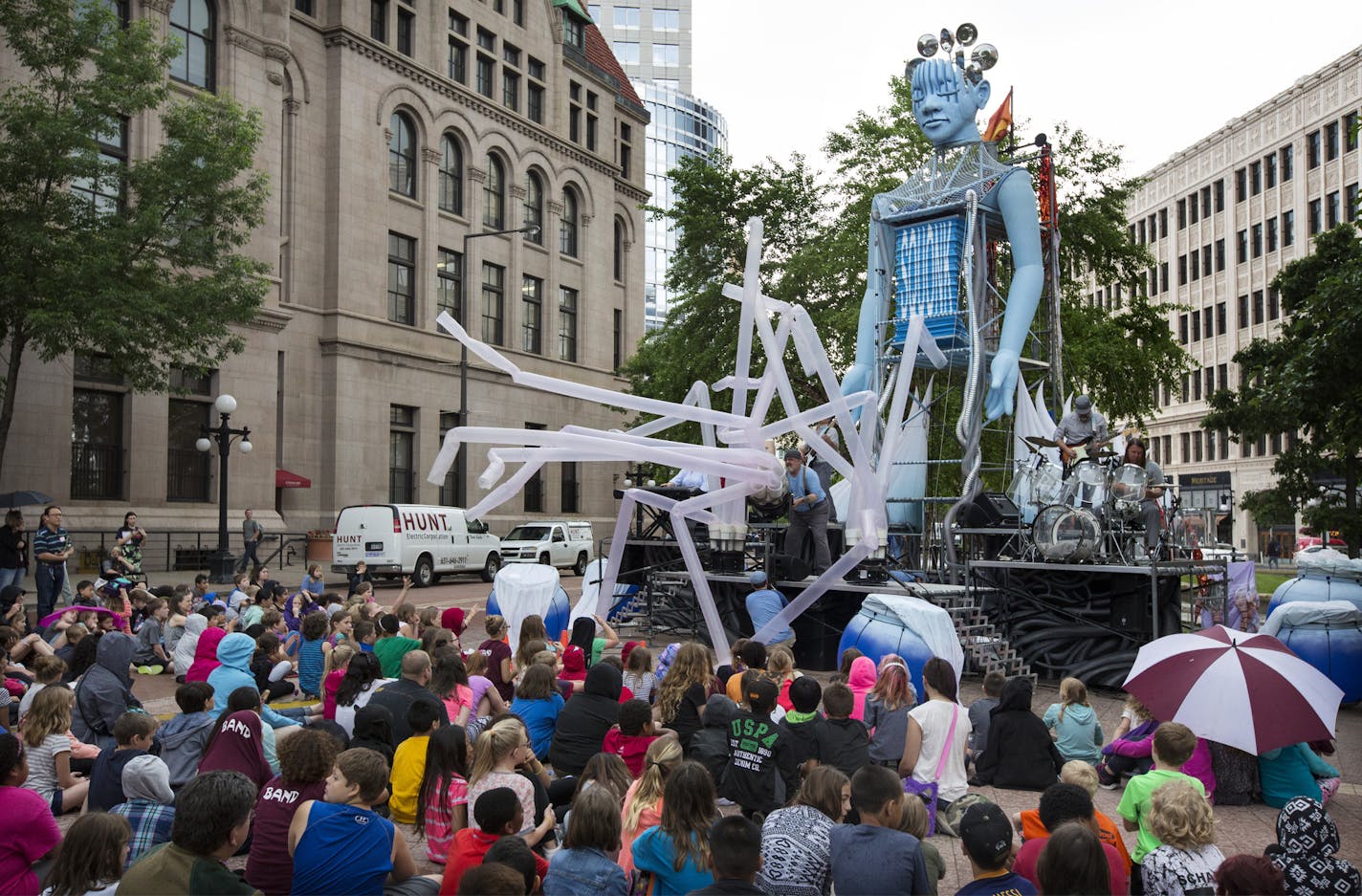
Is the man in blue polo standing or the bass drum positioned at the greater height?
the bass drum

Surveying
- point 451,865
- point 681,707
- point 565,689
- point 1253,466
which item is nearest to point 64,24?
point 565,689

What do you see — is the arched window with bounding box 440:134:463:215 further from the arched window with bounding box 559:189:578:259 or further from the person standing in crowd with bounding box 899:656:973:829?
the person standing in crowd with bounding box 899:656:973:829

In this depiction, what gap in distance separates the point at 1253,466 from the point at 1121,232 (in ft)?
137

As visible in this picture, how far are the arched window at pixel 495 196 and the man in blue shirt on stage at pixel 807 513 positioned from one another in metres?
30.4

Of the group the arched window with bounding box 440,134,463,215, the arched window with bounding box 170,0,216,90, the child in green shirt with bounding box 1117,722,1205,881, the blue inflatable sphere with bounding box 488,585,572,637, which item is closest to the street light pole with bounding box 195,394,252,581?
the blue inflatable sphere with bounding box 488,585,572,637

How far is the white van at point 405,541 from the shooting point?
88.5ft

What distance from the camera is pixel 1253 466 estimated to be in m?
62.4

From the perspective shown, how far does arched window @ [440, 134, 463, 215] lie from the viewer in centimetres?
4097

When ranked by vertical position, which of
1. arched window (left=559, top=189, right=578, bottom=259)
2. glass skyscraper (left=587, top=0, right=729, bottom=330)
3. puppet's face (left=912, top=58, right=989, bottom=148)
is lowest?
puppet's face (left=912, top=58, right=989, bottom=148)

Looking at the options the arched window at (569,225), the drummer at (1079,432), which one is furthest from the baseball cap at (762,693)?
the arched window at (569,225)

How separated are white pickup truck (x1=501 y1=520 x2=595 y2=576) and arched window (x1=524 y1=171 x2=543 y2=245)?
602 inches

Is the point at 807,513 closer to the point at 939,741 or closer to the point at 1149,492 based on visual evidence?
the point at 1149,492

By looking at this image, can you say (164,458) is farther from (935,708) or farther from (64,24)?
(935,708)

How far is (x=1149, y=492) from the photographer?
1337 centimetres
